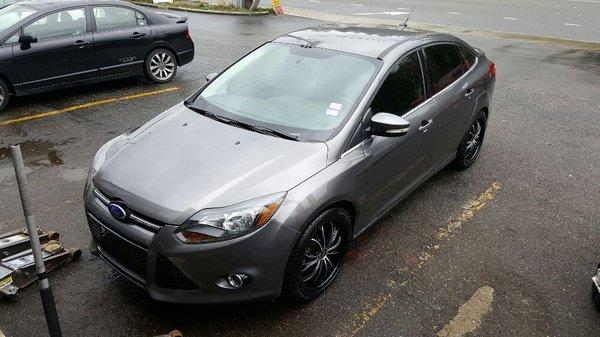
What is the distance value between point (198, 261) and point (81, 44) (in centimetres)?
592

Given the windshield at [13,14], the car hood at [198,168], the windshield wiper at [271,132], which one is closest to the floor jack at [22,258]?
the car hood at [198,168]

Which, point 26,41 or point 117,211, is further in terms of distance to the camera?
point 26,41

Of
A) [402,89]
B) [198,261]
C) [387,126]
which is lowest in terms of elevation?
[198,261]

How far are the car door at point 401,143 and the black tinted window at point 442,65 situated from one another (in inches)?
8.6

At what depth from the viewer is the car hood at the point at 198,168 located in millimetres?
3174

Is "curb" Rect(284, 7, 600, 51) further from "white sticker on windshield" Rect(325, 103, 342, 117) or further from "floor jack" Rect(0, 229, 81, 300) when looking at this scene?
"floor jack" Rect(0, 229, 81, 300)

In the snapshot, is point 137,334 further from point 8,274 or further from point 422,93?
point 422,93

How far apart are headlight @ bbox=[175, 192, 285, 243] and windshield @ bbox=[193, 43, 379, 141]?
2.57 feet

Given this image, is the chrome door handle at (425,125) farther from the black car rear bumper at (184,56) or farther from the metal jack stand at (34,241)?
the black car rear bumper at (184,56)

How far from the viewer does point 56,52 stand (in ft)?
24.6

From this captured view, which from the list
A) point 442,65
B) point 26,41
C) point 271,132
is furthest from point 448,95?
point 26,41

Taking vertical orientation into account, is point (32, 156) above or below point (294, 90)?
below

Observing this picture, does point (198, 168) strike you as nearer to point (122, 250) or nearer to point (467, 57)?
point (122, 250)

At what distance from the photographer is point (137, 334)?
335cm
